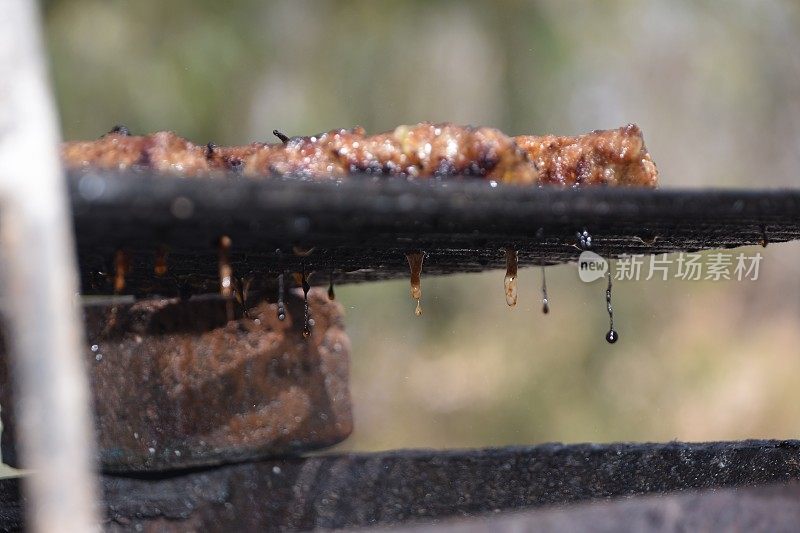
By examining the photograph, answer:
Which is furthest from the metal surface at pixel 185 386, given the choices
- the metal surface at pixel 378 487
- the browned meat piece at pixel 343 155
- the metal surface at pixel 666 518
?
the metal surface at pixel 666 518

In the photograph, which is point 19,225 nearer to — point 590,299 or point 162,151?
point 162,151

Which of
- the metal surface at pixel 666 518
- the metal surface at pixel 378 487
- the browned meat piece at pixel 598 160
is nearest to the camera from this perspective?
the metal surface at pixel 666 518

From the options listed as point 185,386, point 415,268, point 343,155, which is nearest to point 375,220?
point 343,155

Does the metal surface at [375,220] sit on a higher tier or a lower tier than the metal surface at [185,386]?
higher

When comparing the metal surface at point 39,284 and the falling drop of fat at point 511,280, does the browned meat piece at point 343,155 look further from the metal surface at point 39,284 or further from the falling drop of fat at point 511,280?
the metal surface at point 39,284

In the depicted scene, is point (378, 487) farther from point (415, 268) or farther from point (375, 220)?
point (375, 220)

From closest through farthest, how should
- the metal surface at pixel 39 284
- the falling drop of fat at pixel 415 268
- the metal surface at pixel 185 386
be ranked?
the metal surface at pixel 39 284, the falling drop of fat at pixel 415 268, the metal surface at pixel 185 386

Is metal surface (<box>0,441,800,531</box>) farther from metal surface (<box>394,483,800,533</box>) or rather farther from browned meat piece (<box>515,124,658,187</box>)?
metal surface (<box>394,483,800,533</box>)
